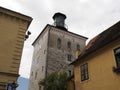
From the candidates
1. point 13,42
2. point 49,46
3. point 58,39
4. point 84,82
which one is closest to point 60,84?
point 84,82

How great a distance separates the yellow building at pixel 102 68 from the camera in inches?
480

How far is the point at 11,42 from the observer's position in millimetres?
10875

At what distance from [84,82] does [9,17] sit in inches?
344

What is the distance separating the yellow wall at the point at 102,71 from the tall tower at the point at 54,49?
1397 cm

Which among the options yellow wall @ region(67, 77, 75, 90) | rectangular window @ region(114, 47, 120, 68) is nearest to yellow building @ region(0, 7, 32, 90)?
rectangular window @ region(114, 47, 120, 68)

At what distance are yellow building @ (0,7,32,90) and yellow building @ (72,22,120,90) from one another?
6.54m

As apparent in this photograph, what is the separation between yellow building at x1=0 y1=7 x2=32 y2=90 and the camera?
9.73 metres

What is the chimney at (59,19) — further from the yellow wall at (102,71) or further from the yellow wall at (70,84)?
the yellow wall at (102,71)

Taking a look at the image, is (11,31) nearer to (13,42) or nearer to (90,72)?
(13,42)

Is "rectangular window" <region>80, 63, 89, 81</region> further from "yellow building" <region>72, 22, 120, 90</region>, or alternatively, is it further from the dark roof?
the dark roof

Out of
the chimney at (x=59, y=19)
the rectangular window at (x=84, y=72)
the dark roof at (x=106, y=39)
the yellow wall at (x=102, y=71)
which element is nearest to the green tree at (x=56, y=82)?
the yellow wall at (x=102, y=71)

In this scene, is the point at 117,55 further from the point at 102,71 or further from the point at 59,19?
the point at 59,19

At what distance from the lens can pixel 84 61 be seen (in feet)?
52.8

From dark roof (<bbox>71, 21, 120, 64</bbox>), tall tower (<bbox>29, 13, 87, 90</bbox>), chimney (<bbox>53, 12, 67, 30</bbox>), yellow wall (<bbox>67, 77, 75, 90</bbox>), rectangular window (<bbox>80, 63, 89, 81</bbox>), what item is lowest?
yellow wall (<bbox>67, 77, 75, 90</bbox>)
